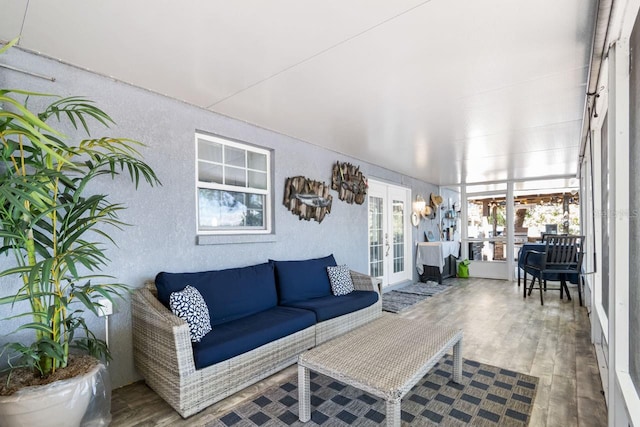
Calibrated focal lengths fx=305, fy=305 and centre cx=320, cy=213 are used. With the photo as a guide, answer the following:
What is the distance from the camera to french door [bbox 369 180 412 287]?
17.8 ft

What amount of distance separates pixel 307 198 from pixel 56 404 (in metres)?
2.87

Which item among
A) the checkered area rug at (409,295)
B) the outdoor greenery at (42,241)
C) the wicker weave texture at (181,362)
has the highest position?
the outdoor greenery at (42,241)

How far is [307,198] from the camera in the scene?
3891mm

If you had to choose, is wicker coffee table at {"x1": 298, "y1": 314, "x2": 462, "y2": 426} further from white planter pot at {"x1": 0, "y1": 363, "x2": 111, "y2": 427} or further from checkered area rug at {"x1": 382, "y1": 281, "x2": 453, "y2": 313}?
checkered area rug at {"x1": 382, "y1": 281, "x2": 453, "y2": 313}

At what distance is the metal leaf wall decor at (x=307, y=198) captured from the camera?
3706mm

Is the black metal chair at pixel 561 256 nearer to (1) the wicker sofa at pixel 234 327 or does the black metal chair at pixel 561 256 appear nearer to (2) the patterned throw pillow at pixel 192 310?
(1) the wicker sofa at pixel 234 327

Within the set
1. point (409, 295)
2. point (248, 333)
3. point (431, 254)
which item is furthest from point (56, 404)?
point (431, 254)

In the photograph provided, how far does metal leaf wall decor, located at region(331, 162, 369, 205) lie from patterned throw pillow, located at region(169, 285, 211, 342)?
2591 mm

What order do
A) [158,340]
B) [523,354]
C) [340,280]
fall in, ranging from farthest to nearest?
1. [340,280]
2. [523,354]
3. [158,340]

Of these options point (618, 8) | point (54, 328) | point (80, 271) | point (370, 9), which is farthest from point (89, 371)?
point (618, 8)

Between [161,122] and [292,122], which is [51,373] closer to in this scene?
[161,122]

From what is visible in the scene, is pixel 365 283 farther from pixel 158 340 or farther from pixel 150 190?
pixel 150 190

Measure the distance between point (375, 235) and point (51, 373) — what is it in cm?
456

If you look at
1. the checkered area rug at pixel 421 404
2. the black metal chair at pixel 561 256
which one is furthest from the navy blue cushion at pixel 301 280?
the black metal chair at pixel 561 256
